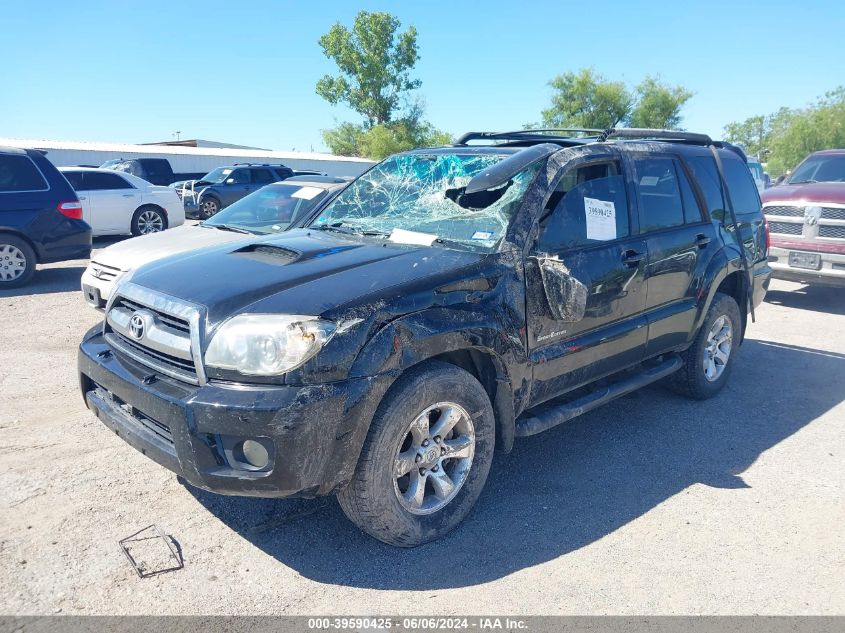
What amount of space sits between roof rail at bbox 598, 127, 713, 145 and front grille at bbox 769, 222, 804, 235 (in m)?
4.64

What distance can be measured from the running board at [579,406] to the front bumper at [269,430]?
1.15 m

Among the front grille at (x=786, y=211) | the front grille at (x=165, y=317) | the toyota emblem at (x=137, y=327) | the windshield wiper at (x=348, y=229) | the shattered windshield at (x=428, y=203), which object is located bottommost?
the front grille at (x=786, y=211)

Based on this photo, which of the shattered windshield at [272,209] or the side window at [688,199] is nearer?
the side window at [688,199]

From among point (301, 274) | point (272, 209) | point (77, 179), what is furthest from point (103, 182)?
point (301, 274)

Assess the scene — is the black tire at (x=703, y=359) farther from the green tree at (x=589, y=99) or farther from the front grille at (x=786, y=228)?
the green tree at (x=589, y=99)

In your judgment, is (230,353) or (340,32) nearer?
(230,353)

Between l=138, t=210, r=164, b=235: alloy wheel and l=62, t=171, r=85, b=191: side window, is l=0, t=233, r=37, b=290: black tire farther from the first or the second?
l=138, t=210, r=164, b=235: alloy wheel

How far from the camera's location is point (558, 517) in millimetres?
3576

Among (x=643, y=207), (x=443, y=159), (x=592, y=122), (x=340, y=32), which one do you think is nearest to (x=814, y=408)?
(x=643, y=207)

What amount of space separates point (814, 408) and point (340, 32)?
58.2 m

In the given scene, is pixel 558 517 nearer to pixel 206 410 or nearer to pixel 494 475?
pixel 494 475

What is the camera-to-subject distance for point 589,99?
56.4m

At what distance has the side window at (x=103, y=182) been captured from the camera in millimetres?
13258

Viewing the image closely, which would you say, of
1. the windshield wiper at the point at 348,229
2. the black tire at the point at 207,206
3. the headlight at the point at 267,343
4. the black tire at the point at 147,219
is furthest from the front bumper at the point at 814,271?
the black tire at the point at 207,206
